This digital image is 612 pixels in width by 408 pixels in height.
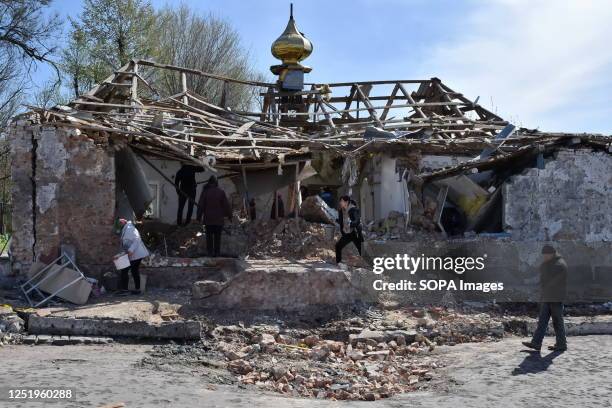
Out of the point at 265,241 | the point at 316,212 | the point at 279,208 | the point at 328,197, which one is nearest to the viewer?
the point at 265,241

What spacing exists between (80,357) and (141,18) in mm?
19942

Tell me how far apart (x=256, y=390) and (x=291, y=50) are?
45.3 ft

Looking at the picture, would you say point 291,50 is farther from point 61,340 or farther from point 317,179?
point 61,340

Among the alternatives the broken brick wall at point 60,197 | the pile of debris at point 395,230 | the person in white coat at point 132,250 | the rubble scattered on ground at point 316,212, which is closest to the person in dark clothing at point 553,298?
the pile of debris at point 395,230

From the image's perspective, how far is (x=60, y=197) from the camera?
1153 centimetres

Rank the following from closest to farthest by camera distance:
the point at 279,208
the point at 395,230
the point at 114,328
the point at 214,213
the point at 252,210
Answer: the point at 114,328
the point at 214,213
the point at 395,230
the point at 252,210
the point at 279,208

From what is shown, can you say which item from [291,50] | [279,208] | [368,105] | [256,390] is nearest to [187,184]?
[279,208]

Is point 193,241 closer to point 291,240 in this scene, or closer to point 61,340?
point 291,240

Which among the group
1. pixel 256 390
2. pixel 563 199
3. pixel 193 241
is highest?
pixel 563 199

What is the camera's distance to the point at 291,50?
64.0 feet

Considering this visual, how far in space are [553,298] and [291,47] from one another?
41.2 feet

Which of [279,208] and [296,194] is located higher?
[296,194]

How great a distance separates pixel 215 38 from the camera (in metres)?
30.2

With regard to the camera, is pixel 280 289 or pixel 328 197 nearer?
pixel 280 289
